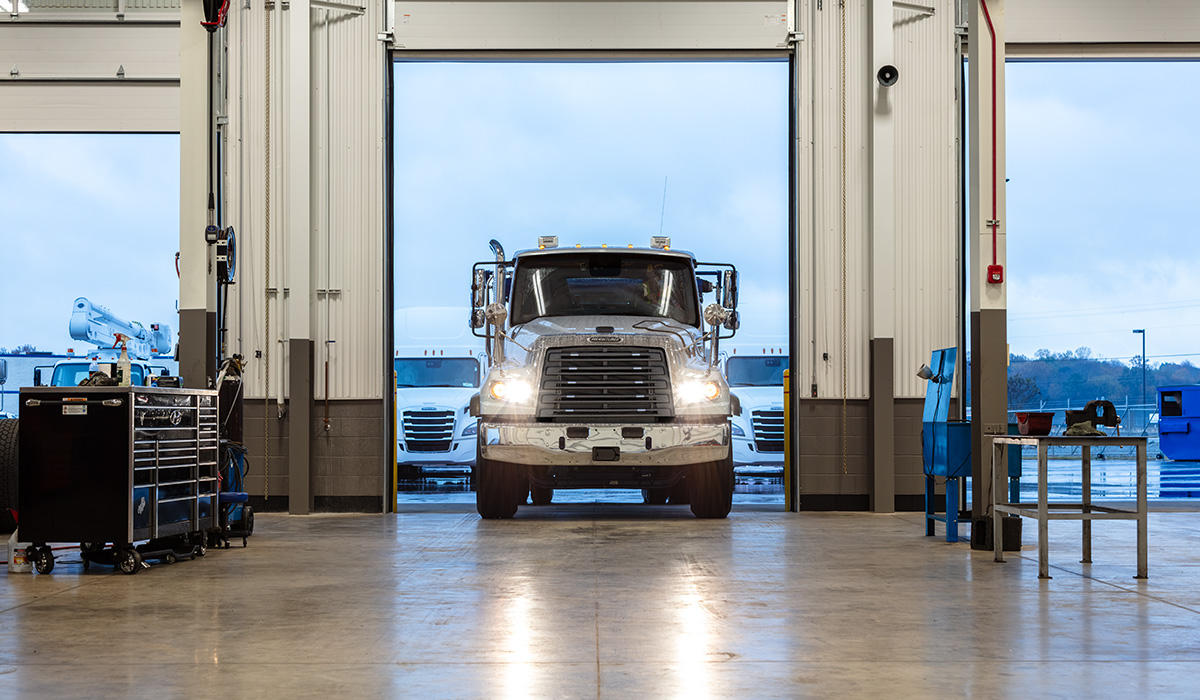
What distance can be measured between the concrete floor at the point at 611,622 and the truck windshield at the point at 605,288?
2.87 metres

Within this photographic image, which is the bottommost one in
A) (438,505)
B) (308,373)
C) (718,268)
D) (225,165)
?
(438,505)

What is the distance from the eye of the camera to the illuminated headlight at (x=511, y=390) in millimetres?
9789

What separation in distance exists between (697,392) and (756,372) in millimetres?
4357

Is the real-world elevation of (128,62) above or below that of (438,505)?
above

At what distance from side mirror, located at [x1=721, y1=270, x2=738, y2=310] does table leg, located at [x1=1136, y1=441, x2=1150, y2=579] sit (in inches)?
187

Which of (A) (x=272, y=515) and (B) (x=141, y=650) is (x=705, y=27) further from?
(B) (x=141, y=650)

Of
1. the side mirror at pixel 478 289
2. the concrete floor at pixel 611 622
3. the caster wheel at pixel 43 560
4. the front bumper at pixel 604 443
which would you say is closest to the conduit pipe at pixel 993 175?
the concrete floor at pixel 611 622

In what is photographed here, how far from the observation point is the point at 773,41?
11.9m

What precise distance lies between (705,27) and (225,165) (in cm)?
531

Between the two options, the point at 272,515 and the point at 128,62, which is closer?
the point at 272,515

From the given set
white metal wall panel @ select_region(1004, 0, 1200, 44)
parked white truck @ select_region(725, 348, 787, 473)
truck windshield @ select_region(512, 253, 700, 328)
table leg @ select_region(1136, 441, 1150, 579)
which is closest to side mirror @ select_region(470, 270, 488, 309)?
truck windshield @ select_region(512, 253, 700, 328)

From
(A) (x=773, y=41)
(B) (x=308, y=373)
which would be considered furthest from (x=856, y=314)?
(B) (x=308, y=373)

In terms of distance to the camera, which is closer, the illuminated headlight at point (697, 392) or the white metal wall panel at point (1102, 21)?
the illuminated headlight at point (697, 392)

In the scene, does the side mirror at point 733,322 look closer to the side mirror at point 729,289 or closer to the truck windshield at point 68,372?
the side mirror at point 729,289
